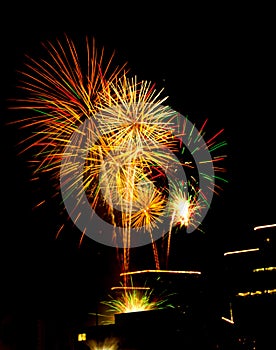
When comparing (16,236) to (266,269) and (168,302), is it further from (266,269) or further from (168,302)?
(266,269)

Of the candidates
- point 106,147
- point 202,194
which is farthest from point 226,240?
point 106,147

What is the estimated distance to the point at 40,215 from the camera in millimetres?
18984

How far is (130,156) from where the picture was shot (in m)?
13.8

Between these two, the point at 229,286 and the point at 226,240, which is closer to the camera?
the point at 229,286

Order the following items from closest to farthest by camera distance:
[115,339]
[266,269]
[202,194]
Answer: [266,269] → [115,339] → [202,194]

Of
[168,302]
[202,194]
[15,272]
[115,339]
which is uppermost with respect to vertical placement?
[202,194]

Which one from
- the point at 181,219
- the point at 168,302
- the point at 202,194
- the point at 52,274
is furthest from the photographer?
the point at 52,274

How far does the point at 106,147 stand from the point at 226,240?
Result: 6475 millimetres

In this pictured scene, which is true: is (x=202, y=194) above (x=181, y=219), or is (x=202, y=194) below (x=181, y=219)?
above

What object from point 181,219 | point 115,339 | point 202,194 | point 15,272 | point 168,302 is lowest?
point 115,339

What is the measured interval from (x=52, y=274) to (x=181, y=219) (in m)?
5.66

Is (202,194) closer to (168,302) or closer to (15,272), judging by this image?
(168,302)

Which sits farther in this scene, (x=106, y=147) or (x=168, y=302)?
(x=168, y=302)

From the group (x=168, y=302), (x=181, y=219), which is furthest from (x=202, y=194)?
(x=168, y=302)
